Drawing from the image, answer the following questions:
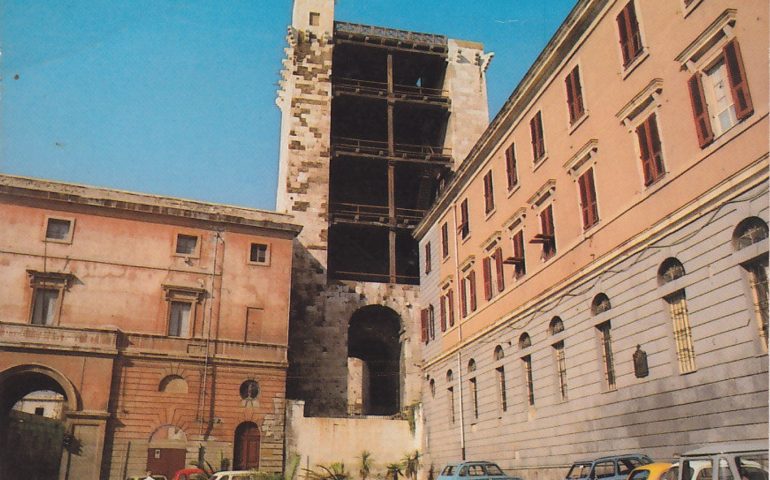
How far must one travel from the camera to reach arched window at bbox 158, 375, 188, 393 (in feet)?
105

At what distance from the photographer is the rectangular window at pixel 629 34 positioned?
18.1 m

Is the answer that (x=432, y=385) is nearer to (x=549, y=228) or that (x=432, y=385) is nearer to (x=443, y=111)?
(x=549, y=228)

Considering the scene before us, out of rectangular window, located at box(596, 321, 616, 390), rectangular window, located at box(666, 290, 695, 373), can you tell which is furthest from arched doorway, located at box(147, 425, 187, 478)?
rectangular window, located at box(666, 290, 695, 373)

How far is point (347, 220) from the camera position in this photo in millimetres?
43688

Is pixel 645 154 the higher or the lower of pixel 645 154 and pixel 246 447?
the higher

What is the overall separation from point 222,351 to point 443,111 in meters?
25.6

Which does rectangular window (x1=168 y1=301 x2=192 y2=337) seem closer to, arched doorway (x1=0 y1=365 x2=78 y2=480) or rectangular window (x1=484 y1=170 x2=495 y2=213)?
arched doorway (x1=0 y1=365 x2=78 y2=480)

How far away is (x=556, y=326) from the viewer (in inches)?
851

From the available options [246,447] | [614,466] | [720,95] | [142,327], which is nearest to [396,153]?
[142,327]

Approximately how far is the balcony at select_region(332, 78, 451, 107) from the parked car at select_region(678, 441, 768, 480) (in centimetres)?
3919

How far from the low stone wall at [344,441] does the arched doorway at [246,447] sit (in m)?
1.62

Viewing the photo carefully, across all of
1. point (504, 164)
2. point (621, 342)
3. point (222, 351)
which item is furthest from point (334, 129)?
point (621, 342)

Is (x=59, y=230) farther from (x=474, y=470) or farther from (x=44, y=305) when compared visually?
(x=474, y=470)

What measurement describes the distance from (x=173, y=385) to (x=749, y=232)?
27375 millimetres
